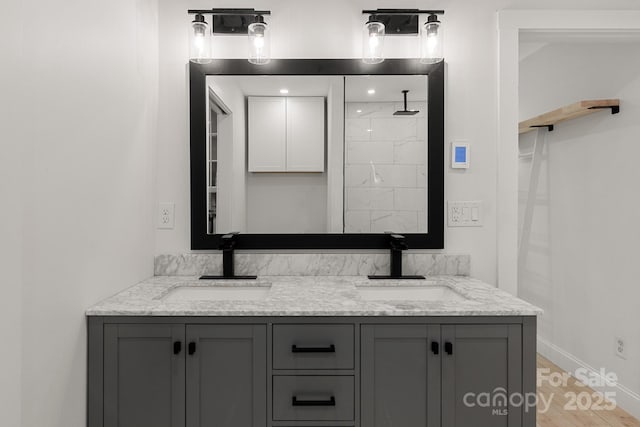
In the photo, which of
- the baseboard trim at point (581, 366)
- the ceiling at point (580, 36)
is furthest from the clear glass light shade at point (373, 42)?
the baseboard trim at point (581, 366)

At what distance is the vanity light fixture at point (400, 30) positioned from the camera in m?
1.91

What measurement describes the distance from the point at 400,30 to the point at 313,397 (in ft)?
5.90

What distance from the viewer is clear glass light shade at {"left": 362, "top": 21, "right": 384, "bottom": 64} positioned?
6.22ft

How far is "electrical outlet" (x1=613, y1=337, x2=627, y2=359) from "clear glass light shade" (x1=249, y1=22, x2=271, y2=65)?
2.70 meters

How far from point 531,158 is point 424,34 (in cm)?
186

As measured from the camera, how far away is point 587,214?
8.61 ft

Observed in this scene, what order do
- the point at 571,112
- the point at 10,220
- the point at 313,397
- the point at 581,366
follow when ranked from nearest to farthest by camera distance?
the point at 10,220 → the point at 313,397 → the point at 571,112 → the point at 581,366

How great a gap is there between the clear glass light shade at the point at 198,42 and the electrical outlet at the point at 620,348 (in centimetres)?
294

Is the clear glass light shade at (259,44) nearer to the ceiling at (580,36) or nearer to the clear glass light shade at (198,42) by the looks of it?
the clear glass light shade at (198,42)

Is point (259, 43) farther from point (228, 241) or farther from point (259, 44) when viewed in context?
point (228, 241)

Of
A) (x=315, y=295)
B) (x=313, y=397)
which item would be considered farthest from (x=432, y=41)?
(x=313, y=397)

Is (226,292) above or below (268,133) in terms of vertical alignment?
below

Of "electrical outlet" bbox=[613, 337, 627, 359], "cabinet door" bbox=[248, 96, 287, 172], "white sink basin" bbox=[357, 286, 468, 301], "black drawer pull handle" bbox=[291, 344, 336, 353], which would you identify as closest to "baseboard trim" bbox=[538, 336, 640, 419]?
"electrical outlet" bbox=[613, 337, 627, 359]

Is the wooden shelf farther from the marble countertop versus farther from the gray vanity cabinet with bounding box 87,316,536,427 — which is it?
the gray vanity cabinet with bounding box 87,316,536,427
